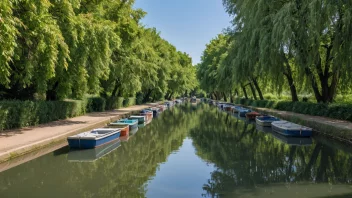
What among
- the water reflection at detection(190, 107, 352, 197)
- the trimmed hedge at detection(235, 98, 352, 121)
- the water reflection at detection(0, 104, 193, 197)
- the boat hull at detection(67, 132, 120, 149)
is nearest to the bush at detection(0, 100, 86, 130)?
the boat hull at detection(67, 132, 120, 149)

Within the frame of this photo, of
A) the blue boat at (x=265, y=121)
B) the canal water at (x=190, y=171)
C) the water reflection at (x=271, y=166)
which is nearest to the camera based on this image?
the canal water at (x=190, y=171)

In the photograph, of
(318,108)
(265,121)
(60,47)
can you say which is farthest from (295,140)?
(60,47)

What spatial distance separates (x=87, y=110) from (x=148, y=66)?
1139 centimetres

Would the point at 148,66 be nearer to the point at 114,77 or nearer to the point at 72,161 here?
the point at 114,77

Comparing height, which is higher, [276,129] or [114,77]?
[114,77]

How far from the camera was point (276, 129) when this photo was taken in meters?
19.8

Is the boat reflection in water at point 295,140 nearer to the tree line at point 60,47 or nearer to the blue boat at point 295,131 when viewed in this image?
the blue boat at point 295,131

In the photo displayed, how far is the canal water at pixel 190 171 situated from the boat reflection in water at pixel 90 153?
4 cm

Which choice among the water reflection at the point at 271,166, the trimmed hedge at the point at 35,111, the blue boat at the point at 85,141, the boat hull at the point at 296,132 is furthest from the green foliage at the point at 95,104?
the boat hull at the point at 296,132

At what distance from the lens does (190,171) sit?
10406 millimetres

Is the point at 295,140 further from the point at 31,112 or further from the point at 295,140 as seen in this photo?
the point at 31,112

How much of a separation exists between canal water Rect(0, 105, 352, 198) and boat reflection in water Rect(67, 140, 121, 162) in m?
0.04

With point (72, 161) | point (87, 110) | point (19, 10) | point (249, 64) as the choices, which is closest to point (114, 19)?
point (87, 110)

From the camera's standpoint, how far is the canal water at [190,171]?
7914 mm
